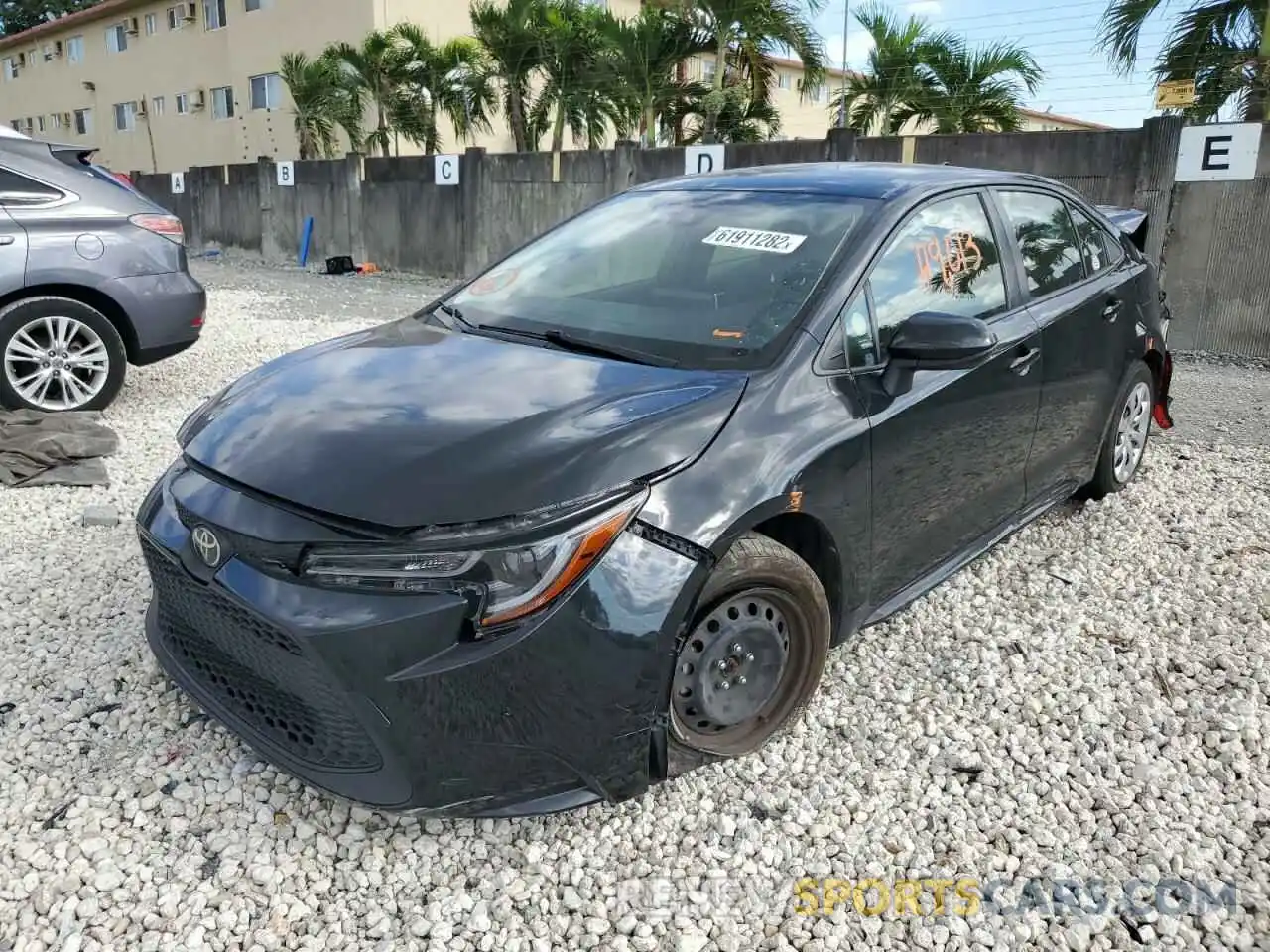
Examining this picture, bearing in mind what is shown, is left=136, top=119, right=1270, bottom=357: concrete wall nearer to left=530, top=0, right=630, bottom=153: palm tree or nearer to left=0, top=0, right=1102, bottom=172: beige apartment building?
left=530, top=0, right=630, bottom=153: palm tree

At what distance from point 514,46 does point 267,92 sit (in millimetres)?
12249

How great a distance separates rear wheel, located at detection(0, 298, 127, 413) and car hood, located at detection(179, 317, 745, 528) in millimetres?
3744

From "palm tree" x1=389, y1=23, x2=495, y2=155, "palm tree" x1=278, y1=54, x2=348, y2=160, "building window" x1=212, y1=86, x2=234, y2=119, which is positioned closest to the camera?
"palm tree" x1=389, y1=23, x2=495, y2=155

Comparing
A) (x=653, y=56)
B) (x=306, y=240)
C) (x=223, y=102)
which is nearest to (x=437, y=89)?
(x=306, y=240)

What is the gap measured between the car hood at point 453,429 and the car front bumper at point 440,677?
0.14 meters

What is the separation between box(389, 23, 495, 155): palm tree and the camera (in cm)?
1942

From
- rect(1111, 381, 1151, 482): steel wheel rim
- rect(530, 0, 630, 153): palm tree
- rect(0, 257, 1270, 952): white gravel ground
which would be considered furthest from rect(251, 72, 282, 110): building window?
rect(1111, 381, 1151, 482): steel wheel rim

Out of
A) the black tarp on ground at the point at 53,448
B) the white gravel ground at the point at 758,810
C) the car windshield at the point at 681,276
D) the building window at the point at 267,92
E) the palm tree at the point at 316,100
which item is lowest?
the white gravel ground at the point at 758,810

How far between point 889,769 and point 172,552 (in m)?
2.04

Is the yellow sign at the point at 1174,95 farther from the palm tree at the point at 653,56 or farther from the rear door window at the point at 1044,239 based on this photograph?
the palm tree at the point at 653,56

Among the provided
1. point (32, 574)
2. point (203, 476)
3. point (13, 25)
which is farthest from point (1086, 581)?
point (13, 25)

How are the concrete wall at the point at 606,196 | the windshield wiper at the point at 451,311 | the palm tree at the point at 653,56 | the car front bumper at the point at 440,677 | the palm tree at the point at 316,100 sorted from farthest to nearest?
the palm tree at the point at 316,100, the palm tree at the point at 653,56, the concrete wall at the point at 606,196, the windshield wiper at the point at 451,311, the car front bumper at the point at 440,677

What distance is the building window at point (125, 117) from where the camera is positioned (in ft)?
107

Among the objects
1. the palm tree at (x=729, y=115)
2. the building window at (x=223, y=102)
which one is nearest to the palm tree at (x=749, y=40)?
the palm tree at (x=729, y=115)
